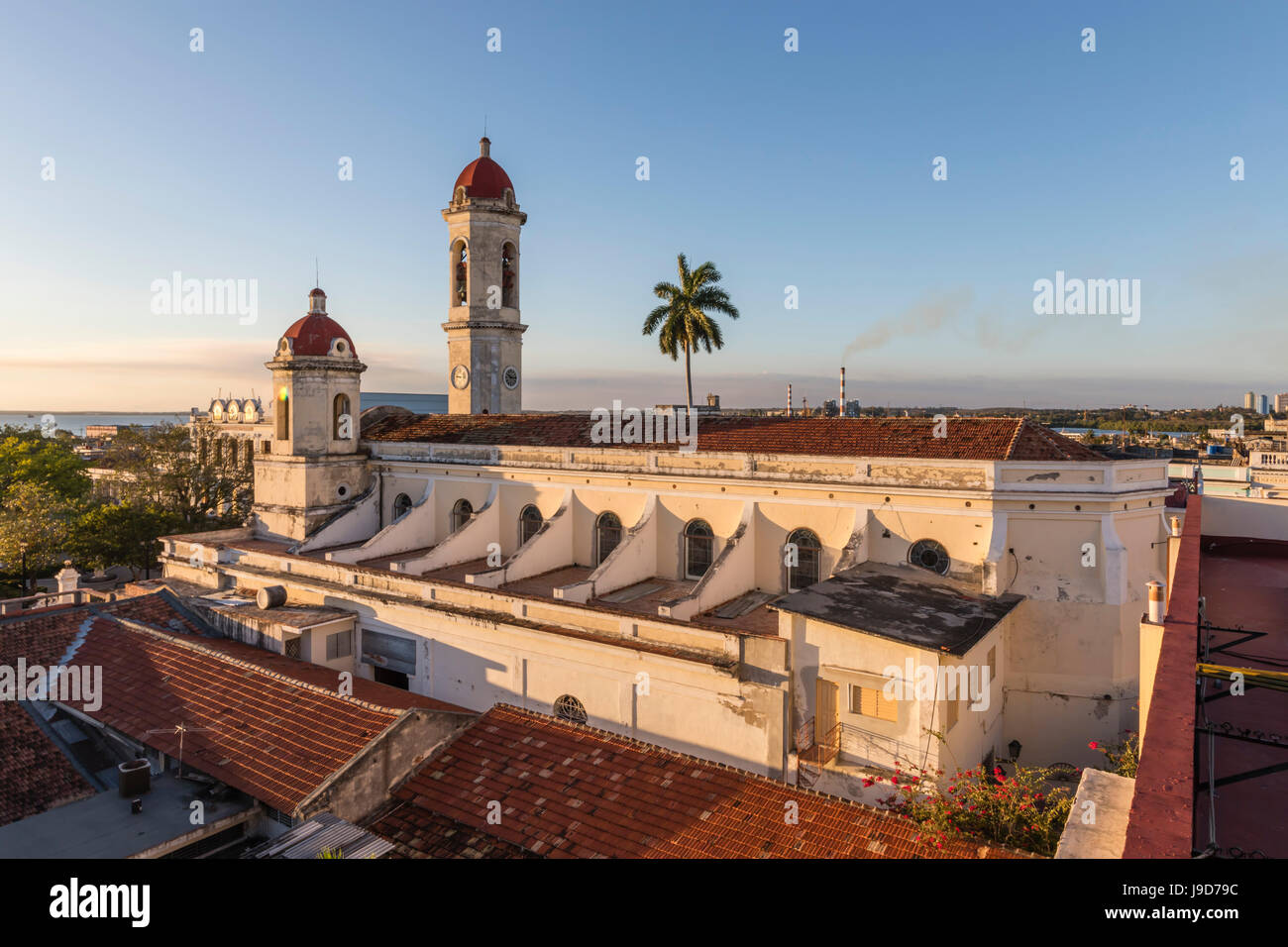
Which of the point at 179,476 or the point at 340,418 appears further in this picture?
the point at 179,476

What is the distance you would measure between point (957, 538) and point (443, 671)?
14683mm

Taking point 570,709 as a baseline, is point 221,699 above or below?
above

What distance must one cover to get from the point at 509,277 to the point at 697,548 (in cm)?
1982

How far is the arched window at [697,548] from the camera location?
23112mm

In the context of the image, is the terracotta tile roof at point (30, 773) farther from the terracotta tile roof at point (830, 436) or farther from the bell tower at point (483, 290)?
the bell tower at point (483, 290)

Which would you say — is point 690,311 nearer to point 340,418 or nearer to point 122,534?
point 340,418

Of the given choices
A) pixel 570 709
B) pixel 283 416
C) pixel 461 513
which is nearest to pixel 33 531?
pixel 283 416

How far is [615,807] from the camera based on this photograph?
1288cm

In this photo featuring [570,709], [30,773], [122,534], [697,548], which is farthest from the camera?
[122,534]

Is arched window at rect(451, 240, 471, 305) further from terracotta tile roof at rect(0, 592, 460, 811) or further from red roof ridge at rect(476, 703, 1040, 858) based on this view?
red roof ridge at rect(476, 703, 1040, 858)

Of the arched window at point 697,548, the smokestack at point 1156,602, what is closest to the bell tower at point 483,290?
the arched window at point 697,548

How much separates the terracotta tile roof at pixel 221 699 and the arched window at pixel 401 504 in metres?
9.54

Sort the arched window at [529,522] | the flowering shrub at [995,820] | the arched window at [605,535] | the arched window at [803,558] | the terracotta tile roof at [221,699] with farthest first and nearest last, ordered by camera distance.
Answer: the arched window at [529,522]
the arched window at [605,535]
the arched window at [803,558]
the terracotta tile roof at [221,699]
the flowering shrub at [995,820]
